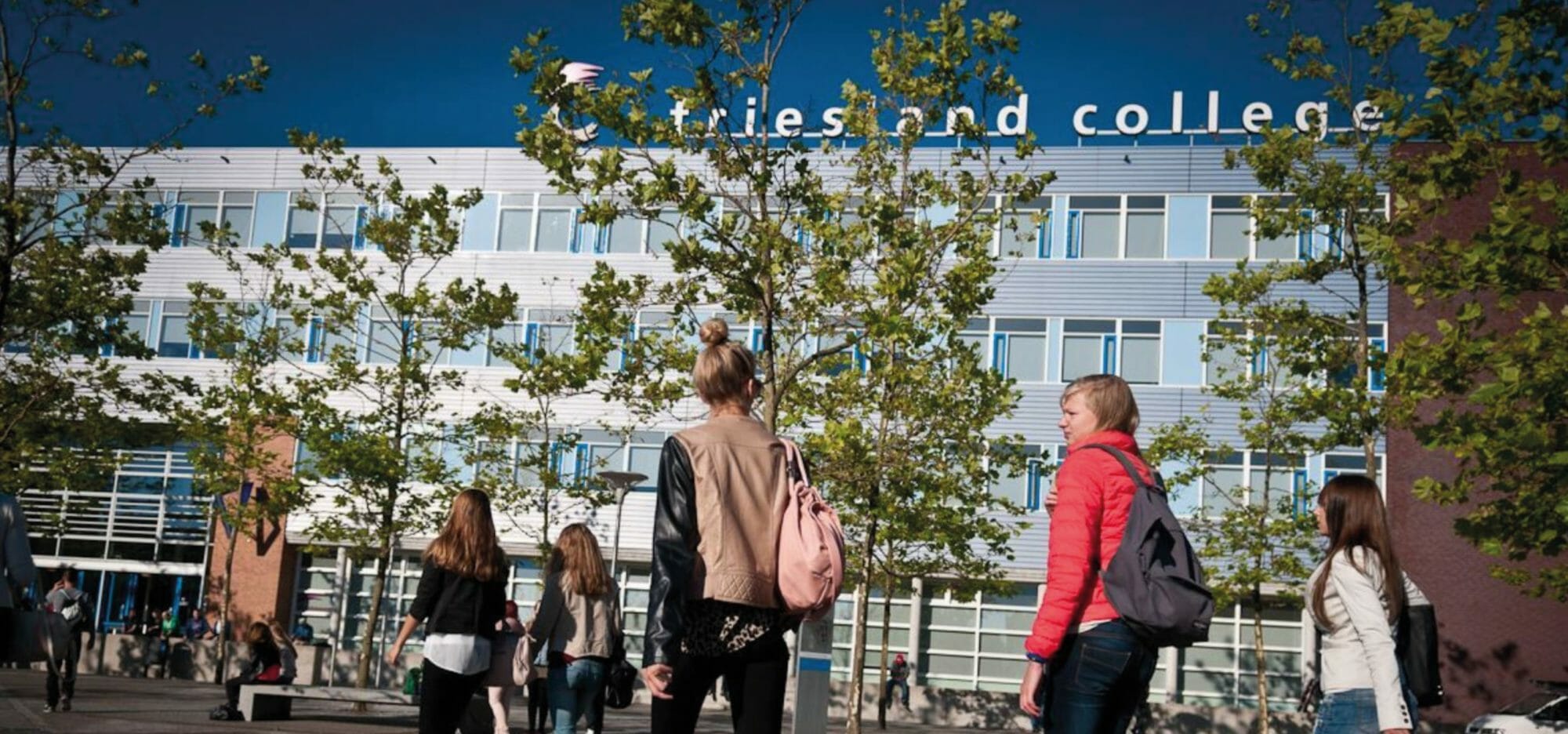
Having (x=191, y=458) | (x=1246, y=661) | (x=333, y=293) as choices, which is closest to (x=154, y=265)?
(x=191, y=458)

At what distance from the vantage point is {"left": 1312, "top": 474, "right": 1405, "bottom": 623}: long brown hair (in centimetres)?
690

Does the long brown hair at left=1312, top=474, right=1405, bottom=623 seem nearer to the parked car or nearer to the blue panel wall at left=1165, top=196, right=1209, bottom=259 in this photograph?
the parked car

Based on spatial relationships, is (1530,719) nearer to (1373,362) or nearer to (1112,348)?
(1373,362)

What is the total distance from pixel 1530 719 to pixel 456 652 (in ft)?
73.7

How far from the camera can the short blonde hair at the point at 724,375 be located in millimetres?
5930

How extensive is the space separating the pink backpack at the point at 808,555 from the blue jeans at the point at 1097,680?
741mm

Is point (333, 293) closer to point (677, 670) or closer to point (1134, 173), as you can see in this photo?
point (1134, 173)

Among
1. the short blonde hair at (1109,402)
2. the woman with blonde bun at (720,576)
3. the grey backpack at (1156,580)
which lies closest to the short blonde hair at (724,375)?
the woman with blonde bun at (720,576)

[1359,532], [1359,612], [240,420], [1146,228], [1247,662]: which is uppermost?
[1146,228]

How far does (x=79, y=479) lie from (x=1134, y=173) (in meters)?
24.6

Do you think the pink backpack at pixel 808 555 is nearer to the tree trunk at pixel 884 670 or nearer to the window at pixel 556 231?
the tree trunk at pixel 884 670

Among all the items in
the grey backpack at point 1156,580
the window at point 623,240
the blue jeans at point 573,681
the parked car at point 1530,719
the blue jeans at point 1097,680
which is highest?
the window at point 623,240

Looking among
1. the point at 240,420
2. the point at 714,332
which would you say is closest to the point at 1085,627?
the point at 714,332

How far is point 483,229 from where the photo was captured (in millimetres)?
46875
